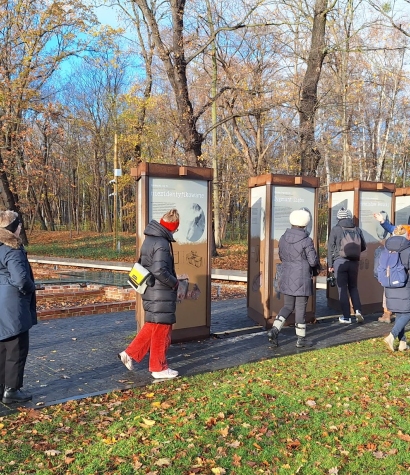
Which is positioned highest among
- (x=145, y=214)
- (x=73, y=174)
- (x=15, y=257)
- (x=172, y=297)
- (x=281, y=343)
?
(x=73, y=174)

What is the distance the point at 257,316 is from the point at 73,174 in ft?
132

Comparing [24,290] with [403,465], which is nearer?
[403,465]

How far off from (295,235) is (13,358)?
395 cm

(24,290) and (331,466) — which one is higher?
(24,290)

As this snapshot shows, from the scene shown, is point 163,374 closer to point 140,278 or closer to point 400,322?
point 140,278

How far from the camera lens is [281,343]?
7316 millimetres

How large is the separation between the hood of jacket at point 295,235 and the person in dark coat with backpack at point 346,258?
2.08 metres

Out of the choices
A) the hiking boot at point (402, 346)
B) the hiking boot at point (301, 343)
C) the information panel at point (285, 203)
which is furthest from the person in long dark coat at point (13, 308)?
the hiking boot at point (402, 346)

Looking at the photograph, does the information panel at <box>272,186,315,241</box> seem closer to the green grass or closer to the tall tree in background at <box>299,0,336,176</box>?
the green grass

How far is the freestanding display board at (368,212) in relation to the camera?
9.48 metres

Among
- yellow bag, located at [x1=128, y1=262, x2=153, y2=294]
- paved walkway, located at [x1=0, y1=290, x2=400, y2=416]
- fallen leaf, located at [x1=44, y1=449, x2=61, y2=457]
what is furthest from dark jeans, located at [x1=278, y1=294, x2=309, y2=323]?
fallen leaf, located at [x1=44, y1=449, x2=61, y2=457]

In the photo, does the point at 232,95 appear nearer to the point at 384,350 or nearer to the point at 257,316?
the point at 257,316

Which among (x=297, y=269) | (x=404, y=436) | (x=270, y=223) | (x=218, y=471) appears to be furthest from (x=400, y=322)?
(x=218, y=471)

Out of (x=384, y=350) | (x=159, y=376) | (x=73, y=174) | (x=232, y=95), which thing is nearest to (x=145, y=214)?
(x=159, y=376)
